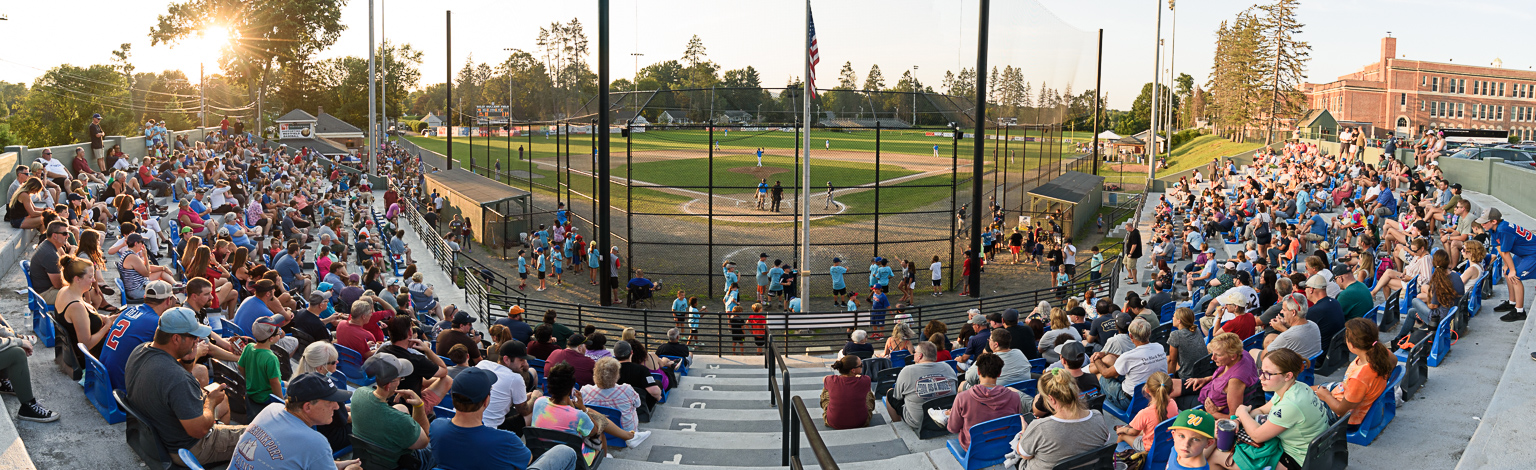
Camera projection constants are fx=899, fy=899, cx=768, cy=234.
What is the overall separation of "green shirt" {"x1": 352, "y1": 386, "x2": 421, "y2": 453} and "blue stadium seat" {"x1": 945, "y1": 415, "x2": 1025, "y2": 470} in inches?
141

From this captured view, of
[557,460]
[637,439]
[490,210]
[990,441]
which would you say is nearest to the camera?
[557,460]

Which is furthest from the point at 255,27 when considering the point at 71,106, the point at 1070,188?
the point at 1070,188

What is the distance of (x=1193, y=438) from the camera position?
16.2 ft

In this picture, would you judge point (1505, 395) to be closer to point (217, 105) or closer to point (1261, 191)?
point (1261, 191)

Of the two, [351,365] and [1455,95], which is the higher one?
[1455,95]

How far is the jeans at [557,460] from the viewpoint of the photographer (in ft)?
17.8

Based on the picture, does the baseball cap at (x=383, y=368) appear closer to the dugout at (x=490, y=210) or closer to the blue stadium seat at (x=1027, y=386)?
the blue stadium seat at (x=1027, y=386)

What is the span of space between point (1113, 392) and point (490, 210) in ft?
78.8

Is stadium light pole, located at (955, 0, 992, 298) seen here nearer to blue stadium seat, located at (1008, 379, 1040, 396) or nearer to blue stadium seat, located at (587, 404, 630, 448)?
blue stadium seat, located at (1008, 379, 1040, 396)

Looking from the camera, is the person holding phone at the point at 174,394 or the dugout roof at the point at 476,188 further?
the dugout roof at the point at 476,188

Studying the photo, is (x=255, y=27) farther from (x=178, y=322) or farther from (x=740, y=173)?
(x=178, y=322)

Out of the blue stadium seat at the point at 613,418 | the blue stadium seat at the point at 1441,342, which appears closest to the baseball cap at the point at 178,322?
the blue stadium seat at the point at 613,418

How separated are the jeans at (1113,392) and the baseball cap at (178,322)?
6.62m

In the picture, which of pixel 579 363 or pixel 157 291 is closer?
pixel 157 291
